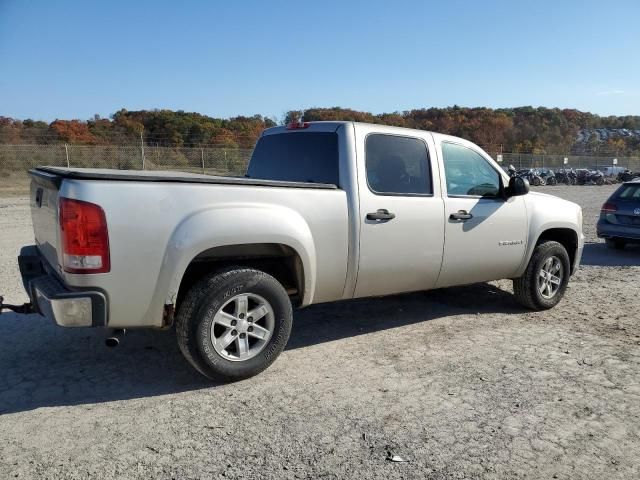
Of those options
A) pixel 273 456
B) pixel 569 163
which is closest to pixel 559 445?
pixel 273 456

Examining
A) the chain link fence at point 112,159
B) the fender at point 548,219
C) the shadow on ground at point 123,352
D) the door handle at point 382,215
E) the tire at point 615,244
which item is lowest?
the shadow on ground at point 123,352

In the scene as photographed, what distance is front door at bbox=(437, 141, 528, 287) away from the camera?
480cm

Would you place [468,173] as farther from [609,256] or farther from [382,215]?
[609,256]

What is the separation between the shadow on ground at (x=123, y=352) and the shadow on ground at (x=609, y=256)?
146 inches

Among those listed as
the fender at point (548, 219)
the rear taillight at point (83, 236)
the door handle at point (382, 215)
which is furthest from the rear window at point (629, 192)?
the rear taillight at point (83, 236)

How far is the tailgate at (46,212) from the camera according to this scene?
329 centimetres

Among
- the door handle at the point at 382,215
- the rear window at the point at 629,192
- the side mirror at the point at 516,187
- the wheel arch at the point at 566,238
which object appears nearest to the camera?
the door handle at the point at 382,215

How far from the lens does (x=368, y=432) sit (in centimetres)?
312

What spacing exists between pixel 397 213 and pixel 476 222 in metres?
1.01

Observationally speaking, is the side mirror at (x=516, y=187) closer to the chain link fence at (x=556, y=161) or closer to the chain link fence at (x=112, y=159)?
the chain link fence at (x=112, y=159)

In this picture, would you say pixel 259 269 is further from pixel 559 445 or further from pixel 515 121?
pixel 515 121

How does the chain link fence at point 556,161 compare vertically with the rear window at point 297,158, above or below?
above

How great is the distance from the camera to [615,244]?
10.4m

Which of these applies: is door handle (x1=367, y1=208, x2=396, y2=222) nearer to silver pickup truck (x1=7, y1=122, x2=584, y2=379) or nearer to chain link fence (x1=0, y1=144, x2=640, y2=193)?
silver pickup truck (x1=7, y1=122, x2=584, y2=379)
